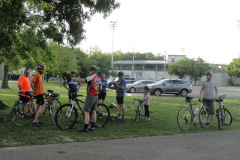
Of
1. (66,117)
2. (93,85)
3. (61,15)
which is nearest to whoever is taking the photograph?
(93,85)

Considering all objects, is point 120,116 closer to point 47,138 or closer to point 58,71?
point 47,138

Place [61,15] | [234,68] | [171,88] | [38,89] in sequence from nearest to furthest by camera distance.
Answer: [38,89]
[61,15]
[171,88]
[234,68]

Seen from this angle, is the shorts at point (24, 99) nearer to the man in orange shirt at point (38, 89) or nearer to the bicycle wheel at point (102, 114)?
the man in orange shirt at point (38, 89)

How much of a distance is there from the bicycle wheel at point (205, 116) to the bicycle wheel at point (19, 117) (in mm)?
5373

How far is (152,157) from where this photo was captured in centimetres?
532

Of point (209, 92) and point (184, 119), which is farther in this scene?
point (209, 92)

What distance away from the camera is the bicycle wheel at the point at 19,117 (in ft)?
26.4

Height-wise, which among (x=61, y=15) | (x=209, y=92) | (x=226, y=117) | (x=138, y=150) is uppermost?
(x=61, y=15)

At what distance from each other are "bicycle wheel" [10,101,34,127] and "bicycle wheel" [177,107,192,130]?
14.8 ft

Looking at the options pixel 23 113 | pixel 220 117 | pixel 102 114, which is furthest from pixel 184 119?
pixel 23 113

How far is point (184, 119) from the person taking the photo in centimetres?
838

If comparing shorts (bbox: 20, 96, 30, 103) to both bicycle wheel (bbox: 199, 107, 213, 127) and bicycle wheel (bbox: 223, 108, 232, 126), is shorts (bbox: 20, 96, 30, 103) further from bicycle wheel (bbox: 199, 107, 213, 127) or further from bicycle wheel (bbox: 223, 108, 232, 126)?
bicycle wheel (bbox: 223, 108, 232, 126)

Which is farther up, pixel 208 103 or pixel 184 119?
pixel 208 103

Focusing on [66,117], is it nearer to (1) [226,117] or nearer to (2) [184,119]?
(2) [184,119]
